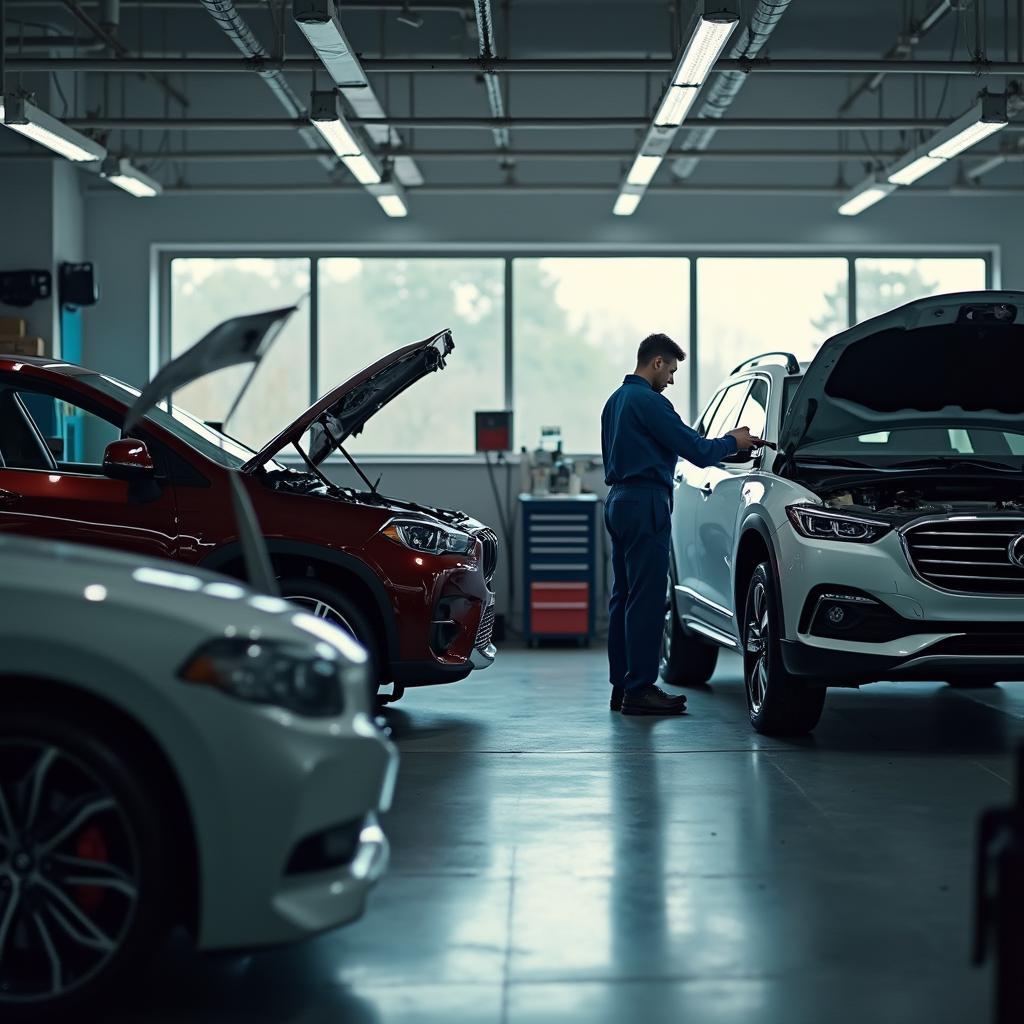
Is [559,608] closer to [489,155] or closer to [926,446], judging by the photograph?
[489,155]

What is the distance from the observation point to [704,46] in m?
6.99

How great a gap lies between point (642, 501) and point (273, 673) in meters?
4.23

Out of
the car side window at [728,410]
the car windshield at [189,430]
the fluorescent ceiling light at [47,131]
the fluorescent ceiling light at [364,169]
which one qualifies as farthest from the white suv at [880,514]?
the fluorescent ceiling light at [47,131]

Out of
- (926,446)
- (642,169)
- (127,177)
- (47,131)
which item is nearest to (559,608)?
(642,169)

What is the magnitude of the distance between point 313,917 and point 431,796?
7.95 feet

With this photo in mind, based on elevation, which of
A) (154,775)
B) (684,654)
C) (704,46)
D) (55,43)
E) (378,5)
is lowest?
(684,654)

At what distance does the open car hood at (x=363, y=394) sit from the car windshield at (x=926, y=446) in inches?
69.3

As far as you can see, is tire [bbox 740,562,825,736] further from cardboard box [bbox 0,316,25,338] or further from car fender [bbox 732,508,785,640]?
cardboard box [bbox 0,316,25,338]

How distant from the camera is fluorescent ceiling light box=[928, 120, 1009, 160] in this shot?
332 inches

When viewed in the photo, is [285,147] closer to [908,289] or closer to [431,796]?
[908,289]

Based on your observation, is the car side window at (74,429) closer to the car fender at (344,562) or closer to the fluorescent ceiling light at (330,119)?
the fluorescent ceiling light at (330,119)

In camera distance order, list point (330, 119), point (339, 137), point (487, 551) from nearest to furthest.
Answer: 1. point (487, 551)
2. point (330, 119)
3. point (339, 137)

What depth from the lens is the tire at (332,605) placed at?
20.1 feet

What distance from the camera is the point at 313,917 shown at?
2812 millimetres
